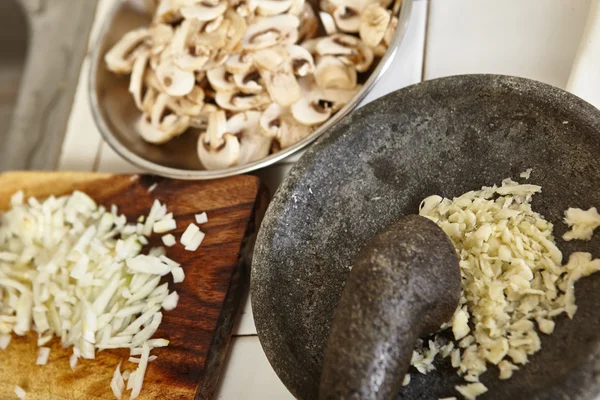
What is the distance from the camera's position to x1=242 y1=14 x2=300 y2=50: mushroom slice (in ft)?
4.21

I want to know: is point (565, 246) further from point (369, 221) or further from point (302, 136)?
point (302, 136)

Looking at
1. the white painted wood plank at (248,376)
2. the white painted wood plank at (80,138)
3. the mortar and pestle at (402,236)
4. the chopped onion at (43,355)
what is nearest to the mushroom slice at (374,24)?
the mortar and pestle at (402,236)

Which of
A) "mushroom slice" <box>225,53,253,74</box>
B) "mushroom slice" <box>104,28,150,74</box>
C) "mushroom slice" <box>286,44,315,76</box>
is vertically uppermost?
"mushroom slice" <box>286,44,315,76</box>

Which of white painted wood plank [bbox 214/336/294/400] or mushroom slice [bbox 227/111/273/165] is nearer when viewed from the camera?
white painted wood plank [bbox 214/336/294/400]

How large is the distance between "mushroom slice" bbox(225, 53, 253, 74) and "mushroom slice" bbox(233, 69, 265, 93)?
0.04 ft

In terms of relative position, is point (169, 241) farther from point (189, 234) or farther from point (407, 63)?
point (407, 63)

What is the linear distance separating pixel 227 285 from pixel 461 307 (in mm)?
460

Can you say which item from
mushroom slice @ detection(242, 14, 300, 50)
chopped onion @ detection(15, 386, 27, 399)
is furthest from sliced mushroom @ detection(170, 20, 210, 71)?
chopped onion @ detection(15, 386, 27, 399)

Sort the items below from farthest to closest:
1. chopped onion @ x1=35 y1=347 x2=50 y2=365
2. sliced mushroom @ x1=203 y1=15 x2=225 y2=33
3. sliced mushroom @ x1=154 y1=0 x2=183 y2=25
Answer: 1. sliced mushroom @ x1=154 y1=0 x2=183 y2=25
2. sliced mushroom @ x1=203 y1=15 x2=225 y2=33
3. chopped onion @ x1=35 y1=347 x2=50 y2=365

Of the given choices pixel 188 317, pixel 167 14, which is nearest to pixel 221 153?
pixel 188 317

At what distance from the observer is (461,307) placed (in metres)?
0.87

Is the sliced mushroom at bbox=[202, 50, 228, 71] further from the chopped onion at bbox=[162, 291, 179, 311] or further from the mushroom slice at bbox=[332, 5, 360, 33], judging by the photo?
the chopped onion at bbox=[162, 291, 179, 311]

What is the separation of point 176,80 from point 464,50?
690 mm

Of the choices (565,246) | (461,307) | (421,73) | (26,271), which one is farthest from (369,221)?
(26,271)
